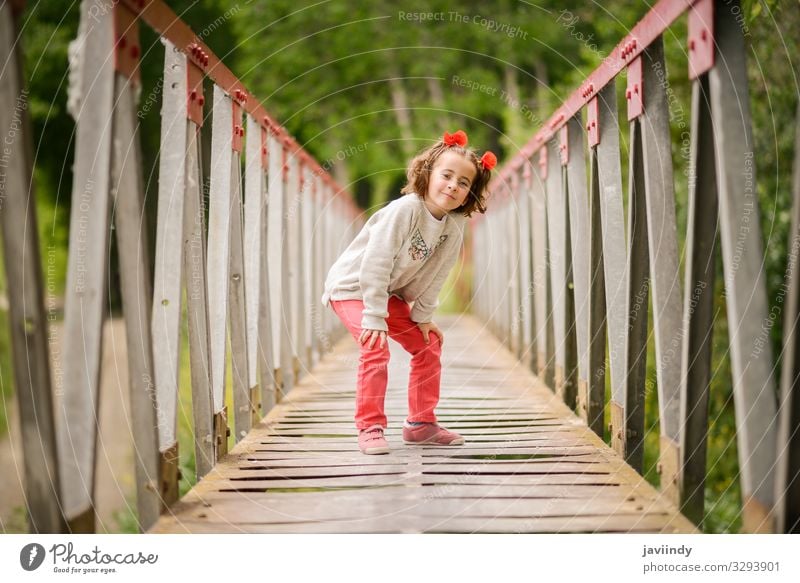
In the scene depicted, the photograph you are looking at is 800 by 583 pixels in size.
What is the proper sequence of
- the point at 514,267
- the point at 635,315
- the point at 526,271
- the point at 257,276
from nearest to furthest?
the point at 635,315 < the point at 257,276 < the point at 526,271 < the point at 514,267

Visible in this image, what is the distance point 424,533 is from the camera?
1975 mm

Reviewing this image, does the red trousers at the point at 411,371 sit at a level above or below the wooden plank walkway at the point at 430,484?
above

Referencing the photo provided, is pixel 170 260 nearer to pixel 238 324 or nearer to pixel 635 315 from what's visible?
pixel 238 324

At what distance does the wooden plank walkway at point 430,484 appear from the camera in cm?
199

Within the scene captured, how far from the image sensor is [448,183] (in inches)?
106

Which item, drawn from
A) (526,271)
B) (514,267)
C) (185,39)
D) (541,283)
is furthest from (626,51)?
(514,267)

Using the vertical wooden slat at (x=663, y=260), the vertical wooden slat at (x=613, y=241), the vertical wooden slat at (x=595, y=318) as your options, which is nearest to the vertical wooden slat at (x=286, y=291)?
the vertical wooden slat at (x=595, y=318)

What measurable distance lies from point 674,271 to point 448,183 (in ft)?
2.68

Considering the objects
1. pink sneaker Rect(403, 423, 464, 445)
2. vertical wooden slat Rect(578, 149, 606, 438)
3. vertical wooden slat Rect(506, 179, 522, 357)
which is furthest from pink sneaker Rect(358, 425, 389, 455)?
vertical wooden slat Rect(506, 179, 522, 357)

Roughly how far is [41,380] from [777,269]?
4573mm

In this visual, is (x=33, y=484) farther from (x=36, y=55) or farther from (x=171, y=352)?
(x=36, y=55)

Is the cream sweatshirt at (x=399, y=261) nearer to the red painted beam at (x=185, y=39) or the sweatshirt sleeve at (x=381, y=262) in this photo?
the sweatshirt sleeve at (x=381, y=262)

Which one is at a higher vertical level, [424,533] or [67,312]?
[67,312]
